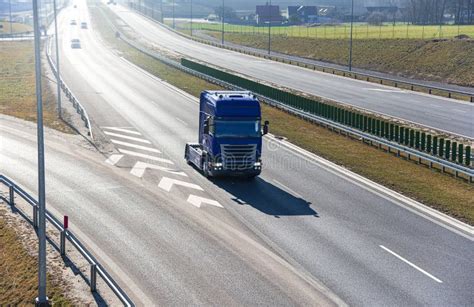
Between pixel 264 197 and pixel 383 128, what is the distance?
44.7 feet

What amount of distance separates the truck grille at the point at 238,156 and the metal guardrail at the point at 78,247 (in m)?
8.17

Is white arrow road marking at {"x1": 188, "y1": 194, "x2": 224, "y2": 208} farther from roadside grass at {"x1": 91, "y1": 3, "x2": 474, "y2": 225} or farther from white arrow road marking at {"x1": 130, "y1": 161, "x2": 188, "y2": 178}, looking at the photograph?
roadside grass at {"x1": 91, "y1": 3, "x2": 474, "y2": 225}

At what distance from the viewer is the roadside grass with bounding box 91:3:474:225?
27.6m

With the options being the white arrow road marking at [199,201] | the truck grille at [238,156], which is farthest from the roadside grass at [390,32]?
the white arrow road marking at [199,201]

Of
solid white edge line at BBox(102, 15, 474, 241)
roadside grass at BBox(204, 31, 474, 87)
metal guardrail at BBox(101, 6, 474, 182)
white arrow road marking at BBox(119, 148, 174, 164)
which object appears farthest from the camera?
roadside grass at BBox(204, 31, 474, 87)

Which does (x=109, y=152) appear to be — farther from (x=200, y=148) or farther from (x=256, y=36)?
(x=256, y=36)

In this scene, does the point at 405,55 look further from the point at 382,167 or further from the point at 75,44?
the point at 382,167

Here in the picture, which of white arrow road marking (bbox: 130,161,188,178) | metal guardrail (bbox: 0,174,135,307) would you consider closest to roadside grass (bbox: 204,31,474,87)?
white arrow road marking (bbox: 130,161,188,178)

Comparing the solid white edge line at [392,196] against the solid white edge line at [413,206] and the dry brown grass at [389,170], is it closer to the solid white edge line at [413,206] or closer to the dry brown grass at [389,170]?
the solid white edge line at [413,206]

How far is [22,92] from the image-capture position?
58.4 metres

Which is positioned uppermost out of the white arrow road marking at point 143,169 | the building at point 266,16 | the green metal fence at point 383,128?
the building at point 266,16

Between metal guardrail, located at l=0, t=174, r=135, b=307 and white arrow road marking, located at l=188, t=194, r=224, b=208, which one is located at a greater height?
metal guardrail, located at l=0, t=174, r=135, b=307

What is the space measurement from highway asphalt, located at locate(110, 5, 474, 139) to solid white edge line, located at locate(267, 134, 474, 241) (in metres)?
12.2

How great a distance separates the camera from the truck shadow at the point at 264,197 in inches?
1020
